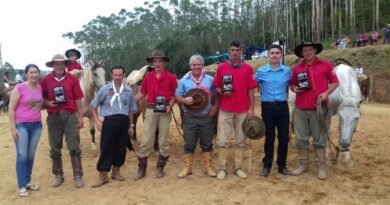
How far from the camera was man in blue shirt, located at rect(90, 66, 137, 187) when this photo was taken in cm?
550

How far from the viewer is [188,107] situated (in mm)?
5715

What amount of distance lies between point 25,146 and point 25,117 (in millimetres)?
412

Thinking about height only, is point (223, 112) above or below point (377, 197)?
above

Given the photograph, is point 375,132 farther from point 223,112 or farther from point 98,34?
point 98,34

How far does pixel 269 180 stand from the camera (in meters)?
5.65

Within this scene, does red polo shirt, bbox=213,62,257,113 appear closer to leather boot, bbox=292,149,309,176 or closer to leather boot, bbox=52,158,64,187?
leather boot, bbox=292,149,309,176

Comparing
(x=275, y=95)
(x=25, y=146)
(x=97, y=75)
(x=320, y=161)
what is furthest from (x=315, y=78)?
(x=25, y=146)

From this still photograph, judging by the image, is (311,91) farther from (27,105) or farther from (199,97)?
(27,105)

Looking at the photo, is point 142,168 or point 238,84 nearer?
point 238,84

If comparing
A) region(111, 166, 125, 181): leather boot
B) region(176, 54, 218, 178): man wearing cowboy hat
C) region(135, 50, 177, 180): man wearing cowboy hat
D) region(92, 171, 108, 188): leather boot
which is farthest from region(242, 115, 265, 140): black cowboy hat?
region(92, 171, 108, 188): leather boot

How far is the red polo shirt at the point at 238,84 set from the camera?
18.3ft

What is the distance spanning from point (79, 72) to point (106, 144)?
291 cm

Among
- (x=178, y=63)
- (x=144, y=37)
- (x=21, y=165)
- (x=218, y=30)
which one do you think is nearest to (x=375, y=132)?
(x=21, y=165)

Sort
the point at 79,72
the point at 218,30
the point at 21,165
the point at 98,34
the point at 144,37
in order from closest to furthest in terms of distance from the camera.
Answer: the point at 21,165, the point at 79,72, the point at 218,30, the point at 144,37, the point at 98,34
